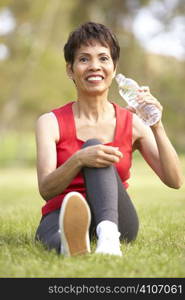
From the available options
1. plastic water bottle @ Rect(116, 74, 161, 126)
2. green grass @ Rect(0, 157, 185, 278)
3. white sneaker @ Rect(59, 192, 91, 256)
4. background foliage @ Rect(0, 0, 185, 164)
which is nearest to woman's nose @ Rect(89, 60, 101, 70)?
plastic water bottle @ Rect(116, 74, 161, 126)

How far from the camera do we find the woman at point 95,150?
3.09 m

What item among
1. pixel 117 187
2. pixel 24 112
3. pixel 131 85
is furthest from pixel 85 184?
pixel 24 112

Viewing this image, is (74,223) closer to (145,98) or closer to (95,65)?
(145,98)

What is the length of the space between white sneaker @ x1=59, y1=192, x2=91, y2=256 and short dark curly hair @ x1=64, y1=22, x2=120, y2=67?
38.3 inches

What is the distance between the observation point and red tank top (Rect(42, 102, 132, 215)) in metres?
3.41

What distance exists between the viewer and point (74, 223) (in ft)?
9.44

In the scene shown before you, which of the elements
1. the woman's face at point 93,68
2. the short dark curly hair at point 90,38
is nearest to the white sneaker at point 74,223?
the woman's face at point 93,68

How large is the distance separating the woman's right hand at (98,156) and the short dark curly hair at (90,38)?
67 centimetres

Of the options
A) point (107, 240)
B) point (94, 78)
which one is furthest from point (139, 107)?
point (107, 240)

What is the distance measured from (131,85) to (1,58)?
1862 centimetres

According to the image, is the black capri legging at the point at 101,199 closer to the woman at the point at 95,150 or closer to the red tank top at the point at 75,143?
the woman at the point at 95,150

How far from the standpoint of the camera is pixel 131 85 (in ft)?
11.2

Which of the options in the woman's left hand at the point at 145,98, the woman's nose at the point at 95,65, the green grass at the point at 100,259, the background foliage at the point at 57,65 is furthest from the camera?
the background foliage at the point at 57,65

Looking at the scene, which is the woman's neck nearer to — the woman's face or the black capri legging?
the woman's face
